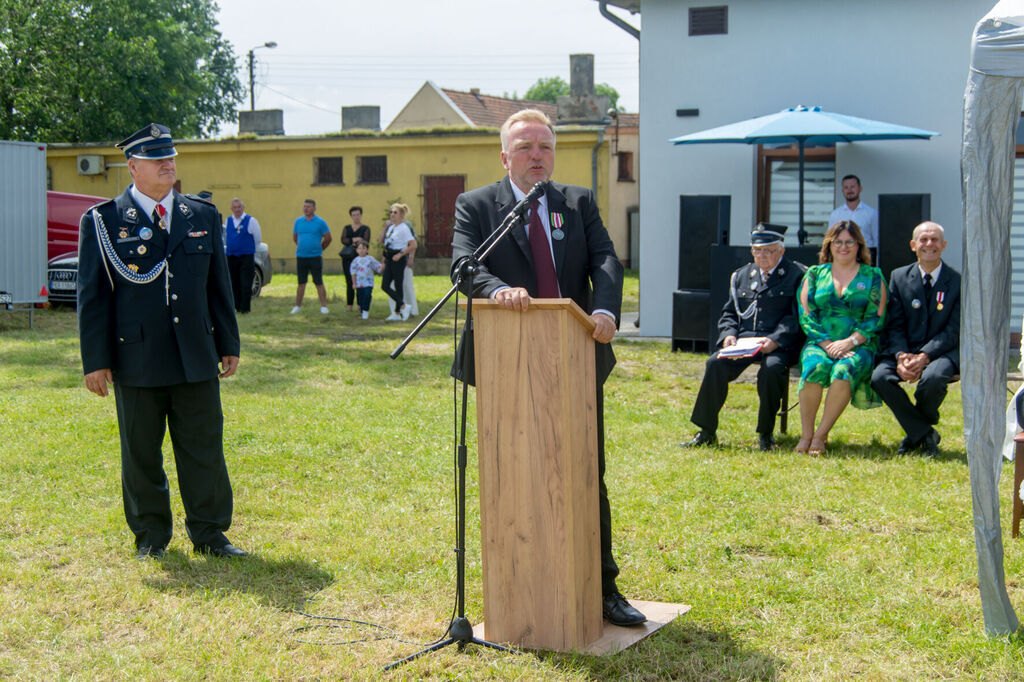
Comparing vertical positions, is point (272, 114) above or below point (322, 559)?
above

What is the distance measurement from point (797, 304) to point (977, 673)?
4.61 m

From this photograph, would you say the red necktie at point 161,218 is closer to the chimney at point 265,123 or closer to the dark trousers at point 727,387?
the dark trousers at point 727,387

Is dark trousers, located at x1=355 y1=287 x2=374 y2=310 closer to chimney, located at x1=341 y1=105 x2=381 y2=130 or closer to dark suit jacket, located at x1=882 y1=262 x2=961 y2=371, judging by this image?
dark suit jacket, located at x1=882 y1=262 x2=961 y2=371

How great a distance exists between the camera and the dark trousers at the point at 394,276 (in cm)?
1645

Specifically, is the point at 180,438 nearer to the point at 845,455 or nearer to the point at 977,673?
the point at 977,673

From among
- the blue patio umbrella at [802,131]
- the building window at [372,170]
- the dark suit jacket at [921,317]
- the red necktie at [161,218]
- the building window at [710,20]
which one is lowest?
the dark suit jacket at [921,317]

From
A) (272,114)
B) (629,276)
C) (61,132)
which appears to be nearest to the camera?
(629,276)

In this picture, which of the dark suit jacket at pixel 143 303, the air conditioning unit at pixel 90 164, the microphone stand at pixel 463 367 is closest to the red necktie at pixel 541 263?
the microphone stand at pixel 463 367

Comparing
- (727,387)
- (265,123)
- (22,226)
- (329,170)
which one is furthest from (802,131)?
(265,123)

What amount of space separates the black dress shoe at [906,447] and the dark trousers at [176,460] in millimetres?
4623

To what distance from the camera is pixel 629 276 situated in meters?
29.8

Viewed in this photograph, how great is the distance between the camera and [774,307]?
8.28 meters

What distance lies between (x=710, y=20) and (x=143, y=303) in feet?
35.6

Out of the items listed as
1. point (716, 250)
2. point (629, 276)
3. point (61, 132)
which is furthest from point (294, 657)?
point (61, 132)
